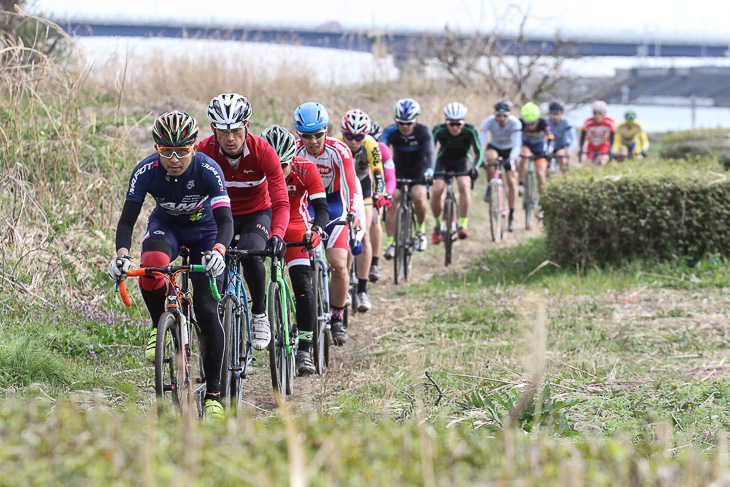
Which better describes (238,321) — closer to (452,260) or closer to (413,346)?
(413,346)

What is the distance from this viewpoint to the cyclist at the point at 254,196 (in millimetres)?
6148

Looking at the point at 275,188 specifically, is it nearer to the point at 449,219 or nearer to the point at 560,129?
the point at 449,219

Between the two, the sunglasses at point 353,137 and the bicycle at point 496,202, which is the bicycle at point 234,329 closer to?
the sunglasses at point 353,137

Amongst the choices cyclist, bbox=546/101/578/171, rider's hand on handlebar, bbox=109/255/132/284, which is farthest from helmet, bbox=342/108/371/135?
cyclist, bbox=546/101/578/171

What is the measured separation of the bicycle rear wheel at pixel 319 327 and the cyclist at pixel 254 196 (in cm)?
81

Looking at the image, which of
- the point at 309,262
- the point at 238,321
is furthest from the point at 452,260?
the point at 238,321

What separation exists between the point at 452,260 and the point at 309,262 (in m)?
6.33

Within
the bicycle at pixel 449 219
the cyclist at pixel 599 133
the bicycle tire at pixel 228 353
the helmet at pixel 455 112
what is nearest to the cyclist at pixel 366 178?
the bicycle at pixel 449 219

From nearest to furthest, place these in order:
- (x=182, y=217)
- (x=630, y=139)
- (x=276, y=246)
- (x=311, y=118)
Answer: (x=182, y=217) → (x=276, y=246) → (x=311, y=118) → (x=630, y=139)

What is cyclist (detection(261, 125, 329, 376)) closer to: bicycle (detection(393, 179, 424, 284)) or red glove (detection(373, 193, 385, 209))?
red glove (detection(373, 193, 385, 209))

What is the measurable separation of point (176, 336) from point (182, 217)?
2.92ft

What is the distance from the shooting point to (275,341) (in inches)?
256

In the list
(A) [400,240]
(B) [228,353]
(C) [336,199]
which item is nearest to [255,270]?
(B) [228,353]

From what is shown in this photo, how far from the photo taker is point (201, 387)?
5562mm
